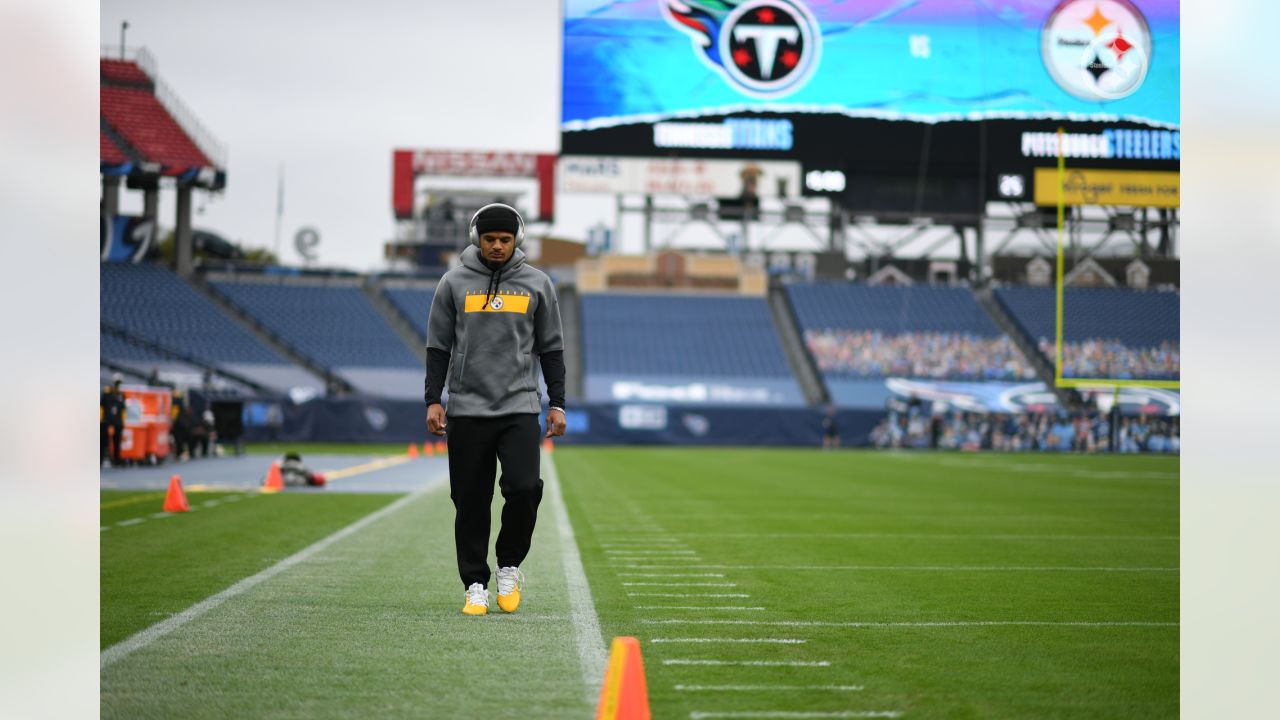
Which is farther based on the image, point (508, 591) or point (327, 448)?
point (327, 448)

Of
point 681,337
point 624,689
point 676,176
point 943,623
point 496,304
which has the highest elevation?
point 676,176

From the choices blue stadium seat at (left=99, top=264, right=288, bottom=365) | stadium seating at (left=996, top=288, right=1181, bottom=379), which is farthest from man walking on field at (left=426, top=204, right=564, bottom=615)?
blue stadium seat at (left=99, top=264, right=288, bottom=365)

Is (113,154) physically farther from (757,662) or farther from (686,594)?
(757,662)

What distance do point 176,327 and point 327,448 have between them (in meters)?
10.4

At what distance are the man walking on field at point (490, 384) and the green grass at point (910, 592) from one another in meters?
0.65

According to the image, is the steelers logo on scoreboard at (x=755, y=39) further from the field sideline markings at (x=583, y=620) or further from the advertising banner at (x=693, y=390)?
the field sideline markings at (x=583, y=620)

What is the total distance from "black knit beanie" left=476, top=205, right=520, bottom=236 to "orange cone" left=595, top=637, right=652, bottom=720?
2814mm

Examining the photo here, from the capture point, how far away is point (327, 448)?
Answer: 120 ft

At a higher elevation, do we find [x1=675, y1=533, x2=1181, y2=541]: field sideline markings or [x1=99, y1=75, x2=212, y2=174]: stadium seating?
[x1=99, y1=75, x2=212, y2=174]: stadium seating

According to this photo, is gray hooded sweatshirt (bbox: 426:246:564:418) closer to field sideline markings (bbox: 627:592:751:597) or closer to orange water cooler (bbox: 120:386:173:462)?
field sideline markings (bbox: 627:592:751:597)

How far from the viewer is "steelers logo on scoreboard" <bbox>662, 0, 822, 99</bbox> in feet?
123

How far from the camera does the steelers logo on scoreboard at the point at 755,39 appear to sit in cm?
3747

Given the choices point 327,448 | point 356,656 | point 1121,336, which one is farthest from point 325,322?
point 356,656
